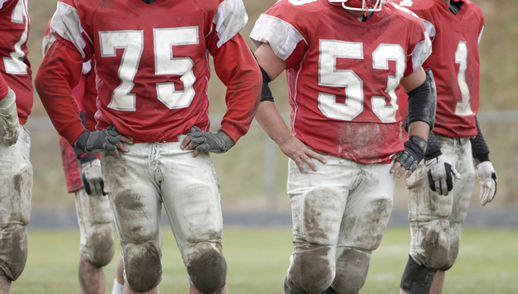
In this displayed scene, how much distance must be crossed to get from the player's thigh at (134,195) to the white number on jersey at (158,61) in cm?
24

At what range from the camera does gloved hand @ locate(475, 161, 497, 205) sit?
4500 millimetres

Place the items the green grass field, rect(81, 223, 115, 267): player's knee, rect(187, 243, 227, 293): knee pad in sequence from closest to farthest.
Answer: rect(187, 243, 227, 293): knee pad, rect(81, 223, 115, 267): player's knee, the green grass field

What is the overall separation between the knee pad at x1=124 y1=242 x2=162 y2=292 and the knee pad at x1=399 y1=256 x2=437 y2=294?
176 centimetres

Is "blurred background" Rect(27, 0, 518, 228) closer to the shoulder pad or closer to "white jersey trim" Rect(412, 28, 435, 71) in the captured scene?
the shoulder pad

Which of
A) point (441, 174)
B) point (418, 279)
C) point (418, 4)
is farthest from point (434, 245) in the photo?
point (418, 4)

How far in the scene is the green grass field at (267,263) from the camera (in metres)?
6.14

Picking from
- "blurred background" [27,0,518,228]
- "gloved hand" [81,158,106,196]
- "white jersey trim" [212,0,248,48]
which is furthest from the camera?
"blurred background" [27,0,518,228]

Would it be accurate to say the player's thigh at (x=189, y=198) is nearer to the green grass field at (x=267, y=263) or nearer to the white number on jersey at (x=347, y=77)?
the white number on jersey at (x=347, y=77)

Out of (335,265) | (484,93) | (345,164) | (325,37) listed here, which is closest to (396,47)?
(325,37)

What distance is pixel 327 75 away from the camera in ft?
11.2

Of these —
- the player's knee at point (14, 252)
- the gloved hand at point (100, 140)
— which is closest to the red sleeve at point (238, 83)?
the gloved hand at point (100, 140)

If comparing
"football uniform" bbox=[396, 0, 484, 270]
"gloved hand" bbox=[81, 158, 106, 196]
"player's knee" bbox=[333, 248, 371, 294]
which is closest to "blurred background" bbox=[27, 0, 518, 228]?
"football uniform" bbox=[396, 0, 484, 270]

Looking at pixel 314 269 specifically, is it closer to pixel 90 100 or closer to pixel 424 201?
pixel 424 201

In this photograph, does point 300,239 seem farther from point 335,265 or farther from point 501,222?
point 501,222
